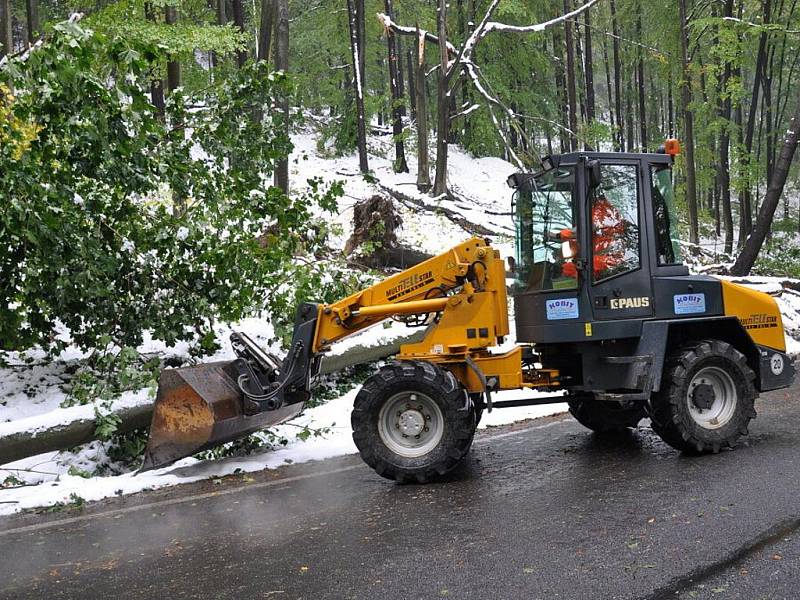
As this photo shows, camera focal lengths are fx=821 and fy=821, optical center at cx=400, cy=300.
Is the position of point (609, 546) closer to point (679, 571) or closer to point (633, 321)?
point (679, 571)

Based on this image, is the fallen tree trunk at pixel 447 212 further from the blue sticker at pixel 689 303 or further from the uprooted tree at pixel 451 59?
the blue sticker at pixel 689 303

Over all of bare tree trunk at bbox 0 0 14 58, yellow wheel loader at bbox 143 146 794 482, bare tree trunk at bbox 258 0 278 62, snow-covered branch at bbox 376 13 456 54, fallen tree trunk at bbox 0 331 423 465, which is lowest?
fallen tree trunk at bbox 0 331 423 465

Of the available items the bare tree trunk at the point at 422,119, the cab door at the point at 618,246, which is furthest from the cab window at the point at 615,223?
the bare tree trunk at the point at 422,119

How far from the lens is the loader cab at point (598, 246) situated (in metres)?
7.23

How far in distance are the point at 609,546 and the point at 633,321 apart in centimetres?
283

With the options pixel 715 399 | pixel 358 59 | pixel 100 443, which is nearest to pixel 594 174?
pixel 715 399

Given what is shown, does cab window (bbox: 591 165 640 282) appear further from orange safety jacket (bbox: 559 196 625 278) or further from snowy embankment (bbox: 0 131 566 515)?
snowy embankment (bbox: 0 131 566 515)

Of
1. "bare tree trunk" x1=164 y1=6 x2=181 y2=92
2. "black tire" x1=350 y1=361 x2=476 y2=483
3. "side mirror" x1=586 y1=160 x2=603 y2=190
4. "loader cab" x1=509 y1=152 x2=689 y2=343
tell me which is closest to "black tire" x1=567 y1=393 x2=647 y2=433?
"loader cab" x1=509 y1=152 x2=689 y2=343

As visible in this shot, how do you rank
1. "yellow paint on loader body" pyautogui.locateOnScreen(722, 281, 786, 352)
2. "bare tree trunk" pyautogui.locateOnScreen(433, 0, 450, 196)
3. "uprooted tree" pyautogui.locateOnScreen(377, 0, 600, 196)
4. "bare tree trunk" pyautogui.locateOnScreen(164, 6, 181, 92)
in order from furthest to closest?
"bare tree trunk" pyautogui.locateOnScreen(433, 0, 450, 196) < "uprooted tree" pyautogui.locateOnScreen(377, 0, 600, 196) < "bare tree trunk" pyautogui.locateOnScreen(164, 6, 181, 92) < "yellow paint on loader body" pyautogui.locateOnScreen(722, 281, 786, 352)

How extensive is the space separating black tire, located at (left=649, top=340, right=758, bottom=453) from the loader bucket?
387cm

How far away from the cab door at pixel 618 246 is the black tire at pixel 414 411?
1.52 m

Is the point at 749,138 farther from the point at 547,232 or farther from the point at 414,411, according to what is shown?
the point at 414,411

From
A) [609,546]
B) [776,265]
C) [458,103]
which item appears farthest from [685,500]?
[458,103]

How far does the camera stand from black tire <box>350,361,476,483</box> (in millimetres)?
6781
